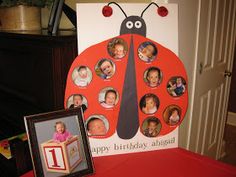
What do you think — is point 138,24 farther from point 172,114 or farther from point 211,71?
point 211,71

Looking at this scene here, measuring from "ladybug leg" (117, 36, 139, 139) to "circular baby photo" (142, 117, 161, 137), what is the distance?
0.04 meters

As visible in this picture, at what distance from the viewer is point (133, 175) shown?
2.91ft

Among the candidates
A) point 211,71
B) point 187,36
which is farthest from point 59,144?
point 211,71

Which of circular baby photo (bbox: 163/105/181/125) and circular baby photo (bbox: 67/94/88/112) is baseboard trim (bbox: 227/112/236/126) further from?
circular baby photo (bbox: 67/94/88/112)

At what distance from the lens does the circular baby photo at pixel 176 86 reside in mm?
1032

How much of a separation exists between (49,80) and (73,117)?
0.32 meters

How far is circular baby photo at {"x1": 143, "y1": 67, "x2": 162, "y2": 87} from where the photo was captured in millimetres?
1002

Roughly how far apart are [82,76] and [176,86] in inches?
15.6

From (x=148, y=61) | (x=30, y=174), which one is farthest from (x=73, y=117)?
(x=148, y=61)

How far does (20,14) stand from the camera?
132 centimetres

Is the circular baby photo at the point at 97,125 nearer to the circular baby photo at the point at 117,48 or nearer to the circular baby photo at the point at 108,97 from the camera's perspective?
the circular baby photo at the point at 108,97

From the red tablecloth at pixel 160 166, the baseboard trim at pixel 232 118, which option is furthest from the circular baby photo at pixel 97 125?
the baseboard trim at pixel 232 118

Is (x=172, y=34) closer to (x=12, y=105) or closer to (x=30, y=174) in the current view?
(x=30, y=174)

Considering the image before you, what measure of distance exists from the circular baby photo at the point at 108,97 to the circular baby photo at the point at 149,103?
111 millimetres
